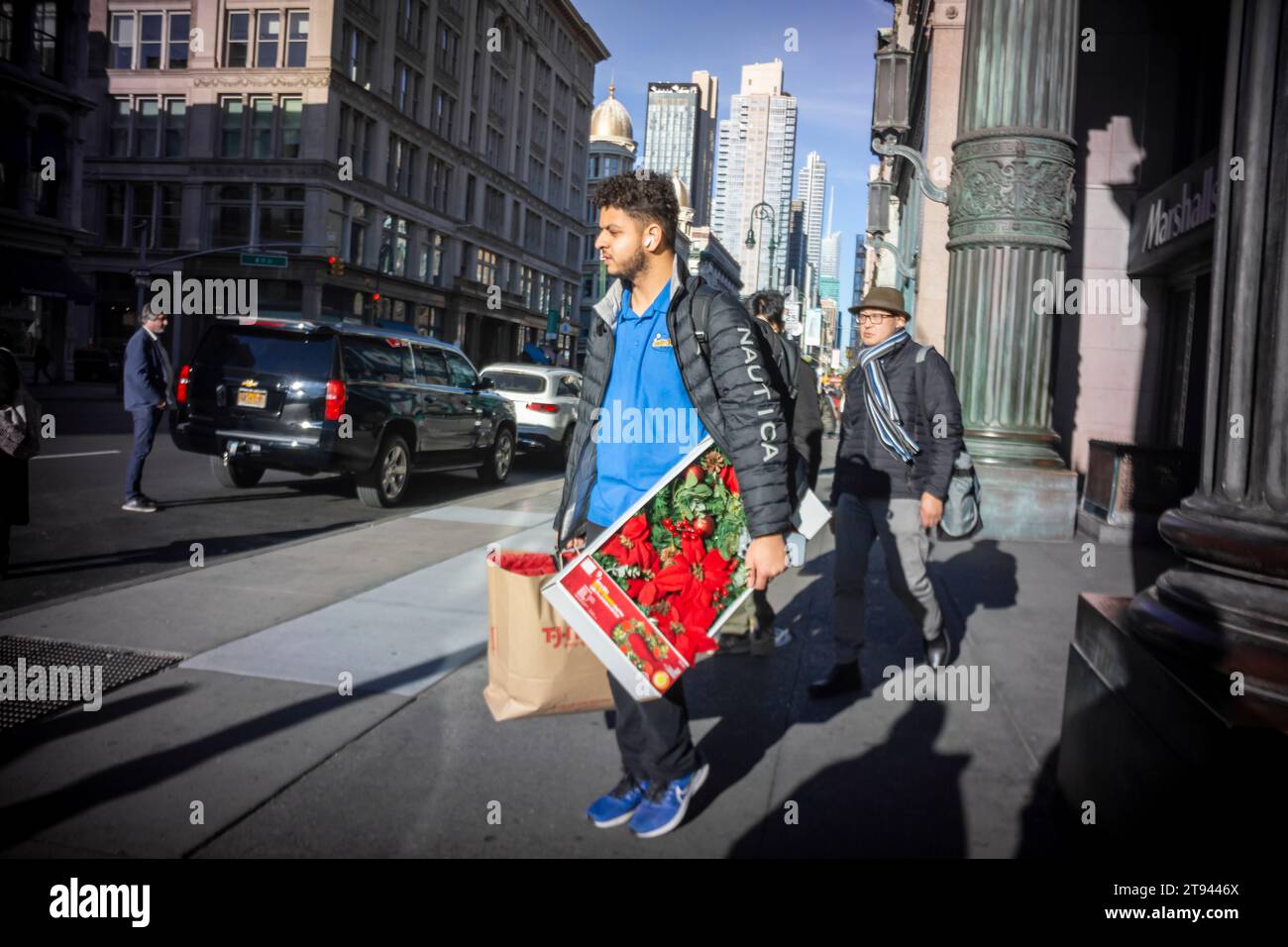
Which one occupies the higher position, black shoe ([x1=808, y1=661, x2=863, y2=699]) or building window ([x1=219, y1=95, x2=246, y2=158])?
building window ([x1=219, y1=95, x2=246, y2=158])

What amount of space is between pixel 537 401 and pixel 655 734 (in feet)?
43.4

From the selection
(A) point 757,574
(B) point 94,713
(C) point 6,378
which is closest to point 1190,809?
(A) point 757,574

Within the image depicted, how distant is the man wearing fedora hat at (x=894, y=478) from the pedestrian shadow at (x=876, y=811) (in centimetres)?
81

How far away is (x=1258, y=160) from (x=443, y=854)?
10.5 ft

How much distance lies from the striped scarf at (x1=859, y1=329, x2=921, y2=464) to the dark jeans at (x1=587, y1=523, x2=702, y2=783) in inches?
83.1

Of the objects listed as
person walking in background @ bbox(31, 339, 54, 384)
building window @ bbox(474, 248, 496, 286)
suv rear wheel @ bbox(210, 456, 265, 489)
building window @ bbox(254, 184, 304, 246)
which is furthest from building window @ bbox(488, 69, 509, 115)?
suv rear wheel @ bbox(210, 456, 265, 489)

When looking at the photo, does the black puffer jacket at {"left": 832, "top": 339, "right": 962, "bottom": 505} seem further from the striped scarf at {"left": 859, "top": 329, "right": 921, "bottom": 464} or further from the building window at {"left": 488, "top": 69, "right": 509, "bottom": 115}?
the building window at {"left": 488, "top": 69, "right": 509, "bottom": 115}

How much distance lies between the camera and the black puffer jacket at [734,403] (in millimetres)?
2783

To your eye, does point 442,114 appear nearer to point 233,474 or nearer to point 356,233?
point 356,233

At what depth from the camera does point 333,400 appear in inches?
381

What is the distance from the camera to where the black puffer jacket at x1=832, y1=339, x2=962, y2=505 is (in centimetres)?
457

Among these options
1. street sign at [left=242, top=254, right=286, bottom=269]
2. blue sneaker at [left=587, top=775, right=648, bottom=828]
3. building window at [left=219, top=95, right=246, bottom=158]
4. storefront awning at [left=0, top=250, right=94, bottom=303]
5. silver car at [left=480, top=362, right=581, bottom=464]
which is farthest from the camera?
building window at [left=219, top=95, right=246, bottom=158]

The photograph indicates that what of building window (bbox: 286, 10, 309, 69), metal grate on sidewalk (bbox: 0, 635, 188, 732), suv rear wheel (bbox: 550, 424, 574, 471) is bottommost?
metal grate on sidewalk (bbox: 0, 635, 188, 732)

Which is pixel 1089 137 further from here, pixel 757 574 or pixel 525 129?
pixel 525 129
